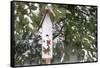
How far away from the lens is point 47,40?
7.34 feet

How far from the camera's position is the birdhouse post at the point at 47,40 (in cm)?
222

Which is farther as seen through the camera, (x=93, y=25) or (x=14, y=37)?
(x=93, y=25)

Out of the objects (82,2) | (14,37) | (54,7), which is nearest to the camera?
(14,37)

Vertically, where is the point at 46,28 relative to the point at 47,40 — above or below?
above

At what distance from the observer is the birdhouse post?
87.5 inches

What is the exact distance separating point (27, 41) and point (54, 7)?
0.42m

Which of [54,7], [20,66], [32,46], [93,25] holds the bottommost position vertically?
[20,66]

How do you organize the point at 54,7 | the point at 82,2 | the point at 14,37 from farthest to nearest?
the point at 82,2, the point at 54,7, the point at 14,37

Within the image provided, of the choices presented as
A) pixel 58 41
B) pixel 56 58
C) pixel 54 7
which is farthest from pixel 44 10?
pixel 56 58

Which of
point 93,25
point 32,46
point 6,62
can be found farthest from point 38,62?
point 93,25

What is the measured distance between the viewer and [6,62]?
2.10 metres

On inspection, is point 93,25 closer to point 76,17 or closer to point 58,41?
point 76,17

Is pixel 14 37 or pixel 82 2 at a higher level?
pixel 82 2

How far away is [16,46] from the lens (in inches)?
83.0
